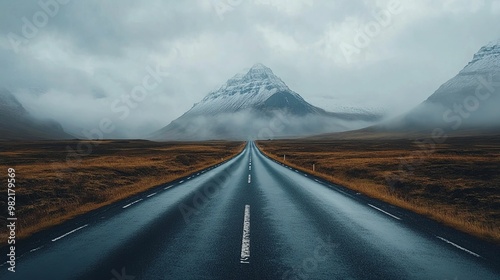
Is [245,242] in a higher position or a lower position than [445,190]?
higher

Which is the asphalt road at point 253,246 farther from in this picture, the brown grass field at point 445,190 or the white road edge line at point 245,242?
the brown grass field at point 445,190

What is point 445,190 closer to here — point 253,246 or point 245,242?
point 245,242

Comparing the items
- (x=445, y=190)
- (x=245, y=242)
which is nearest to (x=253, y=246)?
(x=245, y=242)

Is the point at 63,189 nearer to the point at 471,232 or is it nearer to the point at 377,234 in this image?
the point at 377,234

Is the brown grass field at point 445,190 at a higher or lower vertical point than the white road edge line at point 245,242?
lower

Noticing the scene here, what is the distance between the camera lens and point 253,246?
855 centimetres

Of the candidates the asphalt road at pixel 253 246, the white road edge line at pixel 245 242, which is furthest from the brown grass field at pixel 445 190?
the white road edge line at pixel 245 242

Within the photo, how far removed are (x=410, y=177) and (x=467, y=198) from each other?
859cm

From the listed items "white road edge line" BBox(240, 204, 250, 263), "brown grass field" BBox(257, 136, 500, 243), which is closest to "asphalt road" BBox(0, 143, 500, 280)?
"white road edge line" BBox(240, 204, 250, 263)

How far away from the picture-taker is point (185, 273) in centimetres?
680

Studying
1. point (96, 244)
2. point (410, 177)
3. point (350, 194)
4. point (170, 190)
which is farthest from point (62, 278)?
point (410, 177)

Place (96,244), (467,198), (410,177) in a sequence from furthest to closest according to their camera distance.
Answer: (410,177)
(467,198)
(96,244)

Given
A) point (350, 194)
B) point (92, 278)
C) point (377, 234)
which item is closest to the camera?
point (92, 278)

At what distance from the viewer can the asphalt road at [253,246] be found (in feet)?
22.8
